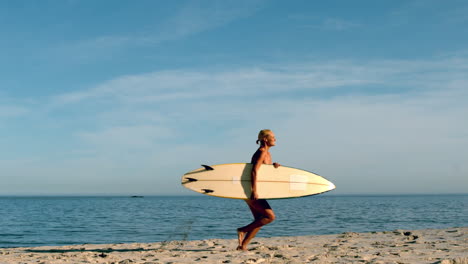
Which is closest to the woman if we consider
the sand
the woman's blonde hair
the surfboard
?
the woman's blonde hair

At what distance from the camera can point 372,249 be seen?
7.72m

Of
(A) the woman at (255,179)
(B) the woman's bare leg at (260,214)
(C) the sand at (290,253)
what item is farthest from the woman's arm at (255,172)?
(C) the sand at (290,253)

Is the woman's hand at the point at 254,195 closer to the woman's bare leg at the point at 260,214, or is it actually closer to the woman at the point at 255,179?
the woman at the point at 255,179

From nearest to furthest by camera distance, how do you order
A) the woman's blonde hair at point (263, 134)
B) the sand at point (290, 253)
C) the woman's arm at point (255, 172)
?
the sand at point (290, 253) → the woman's arm at point (255, 172) → the woman's blonde hair at point (263, 134)

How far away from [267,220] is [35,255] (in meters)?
4.38

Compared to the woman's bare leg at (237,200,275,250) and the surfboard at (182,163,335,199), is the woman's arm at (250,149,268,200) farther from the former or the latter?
the surfboard at (182,163,335,199)

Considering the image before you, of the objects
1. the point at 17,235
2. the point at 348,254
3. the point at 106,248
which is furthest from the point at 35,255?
the point at 17,235

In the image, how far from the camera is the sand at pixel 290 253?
657cm

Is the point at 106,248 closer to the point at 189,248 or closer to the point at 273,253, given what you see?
the point at 189,248

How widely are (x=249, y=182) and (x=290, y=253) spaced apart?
4.60 ft

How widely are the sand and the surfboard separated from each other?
40.9 inches

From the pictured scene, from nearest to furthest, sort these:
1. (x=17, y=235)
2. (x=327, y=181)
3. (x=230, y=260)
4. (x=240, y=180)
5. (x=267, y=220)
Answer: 1. (x=230, y=260)
2. (x=267, y=220)
3. (x=240, y=180)
4. (x=327, y=181)
5. (x=17, y=235)

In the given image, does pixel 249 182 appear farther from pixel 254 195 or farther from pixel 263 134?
pixel 263 134

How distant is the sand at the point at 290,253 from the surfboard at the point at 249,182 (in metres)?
1.04
